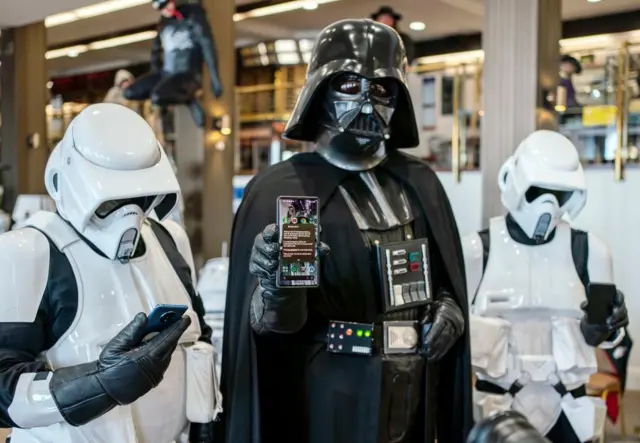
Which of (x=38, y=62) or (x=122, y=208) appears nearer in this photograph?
(x=122, y=208)

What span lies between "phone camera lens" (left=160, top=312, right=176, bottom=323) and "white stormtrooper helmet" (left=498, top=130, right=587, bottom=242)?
1.50m

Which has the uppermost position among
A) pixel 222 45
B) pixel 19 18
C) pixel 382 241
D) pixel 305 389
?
pixel 19 18

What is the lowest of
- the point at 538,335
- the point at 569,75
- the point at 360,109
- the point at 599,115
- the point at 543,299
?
the point at 538,335

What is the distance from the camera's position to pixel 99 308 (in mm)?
1707

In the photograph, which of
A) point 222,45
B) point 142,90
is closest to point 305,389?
point 142,90

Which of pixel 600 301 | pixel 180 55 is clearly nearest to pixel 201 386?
pixel 600 301

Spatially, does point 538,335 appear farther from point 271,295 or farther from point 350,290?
point 271,295

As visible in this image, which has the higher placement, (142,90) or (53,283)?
(142,90)

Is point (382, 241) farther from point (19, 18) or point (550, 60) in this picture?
point (19, 18)

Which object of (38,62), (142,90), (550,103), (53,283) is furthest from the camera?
(38,62)

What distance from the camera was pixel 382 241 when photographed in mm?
1969

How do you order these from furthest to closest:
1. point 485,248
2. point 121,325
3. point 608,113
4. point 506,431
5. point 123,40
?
1. point 123,40
2. point 608,113
3. point 485,248
4. point 121,325
5. point 506,431

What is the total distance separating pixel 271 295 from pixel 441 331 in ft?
1.59

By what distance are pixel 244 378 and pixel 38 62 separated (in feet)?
27.7
